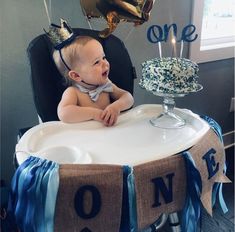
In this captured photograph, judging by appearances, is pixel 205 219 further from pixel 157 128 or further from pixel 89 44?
pixel 89 44

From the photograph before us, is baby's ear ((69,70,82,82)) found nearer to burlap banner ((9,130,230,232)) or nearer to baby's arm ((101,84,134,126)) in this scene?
baby's arm ((101,84,134,126))

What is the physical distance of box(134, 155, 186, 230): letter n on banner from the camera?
60 cm

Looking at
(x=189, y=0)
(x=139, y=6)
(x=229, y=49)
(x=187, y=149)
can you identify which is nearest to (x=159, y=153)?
(x=187, y=149)

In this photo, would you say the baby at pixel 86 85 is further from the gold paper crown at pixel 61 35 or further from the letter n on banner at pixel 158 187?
the letter n on banner at pixel 158 187

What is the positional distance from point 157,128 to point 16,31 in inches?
24.5

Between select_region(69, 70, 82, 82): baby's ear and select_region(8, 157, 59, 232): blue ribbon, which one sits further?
select_region(69, 70, 82, 82): baby's ear

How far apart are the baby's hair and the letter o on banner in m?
0.40

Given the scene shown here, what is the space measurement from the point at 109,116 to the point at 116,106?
0.05 meters

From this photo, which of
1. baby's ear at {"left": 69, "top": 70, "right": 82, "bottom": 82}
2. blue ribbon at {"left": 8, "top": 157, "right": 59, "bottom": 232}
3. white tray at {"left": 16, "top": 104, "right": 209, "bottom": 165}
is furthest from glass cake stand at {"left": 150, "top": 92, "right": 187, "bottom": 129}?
blue ribbon at {"left": 8, "top": 157, "right": 59, "bottom": 232}

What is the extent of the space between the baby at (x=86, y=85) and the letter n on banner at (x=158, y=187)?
0.26 meters

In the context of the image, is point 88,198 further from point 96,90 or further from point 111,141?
point 96,90

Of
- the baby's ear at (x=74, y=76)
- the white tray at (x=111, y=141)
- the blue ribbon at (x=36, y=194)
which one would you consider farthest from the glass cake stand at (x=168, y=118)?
the blue ribbon at (x=36, y=194)

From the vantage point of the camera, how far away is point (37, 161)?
23.4 inches

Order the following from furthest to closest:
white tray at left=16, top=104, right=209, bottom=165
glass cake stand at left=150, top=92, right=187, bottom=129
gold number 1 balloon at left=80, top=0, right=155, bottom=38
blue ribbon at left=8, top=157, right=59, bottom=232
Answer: gold number 1 balloon at left=80, top=0, right=155, bottom=38 < glass cake stand at left=150, top=92, right=187, bottom=129 < white tray at left=16, top=104, right=209, bottom=165 < blue ribbon at left=8, top=157, right=59, bottom=232
